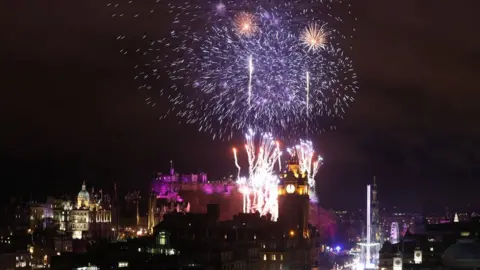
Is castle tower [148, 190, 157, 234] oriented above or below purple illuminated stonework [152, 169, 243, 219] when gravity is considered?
below

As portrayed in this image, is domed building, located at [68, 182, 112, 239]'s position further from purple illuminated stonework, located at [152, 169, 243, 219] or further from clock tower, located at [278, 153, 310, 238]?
clock tower, located at [278, 153, 310, 238]

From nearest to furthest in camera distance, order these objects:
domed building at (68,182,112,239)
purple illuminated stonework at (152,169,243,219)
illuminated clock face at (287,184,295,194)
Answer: illuminated clock face at (287,184,295,194) → purple illuminated stonework at (152,169,243,219) → domed building at (68,182,112,239)

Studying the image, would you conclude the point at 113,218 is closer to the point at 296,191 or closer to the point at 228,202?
the point at 228,202

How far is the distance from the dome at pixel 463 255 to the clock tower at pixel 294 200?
17784 mm

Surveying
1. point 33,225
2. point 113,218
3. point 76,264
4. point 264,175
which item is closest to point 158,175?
point 113,218


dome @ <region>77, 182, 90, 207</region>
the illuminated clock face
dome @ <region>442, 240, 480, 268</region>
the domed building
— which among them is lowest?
dome @ <region>442, 240, 480, 268</region>

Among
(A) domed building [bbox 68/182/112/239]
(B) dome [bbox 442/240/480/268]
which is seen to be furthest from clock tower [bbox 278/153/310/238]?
(A) domed building [bbox 68/182/112/239]

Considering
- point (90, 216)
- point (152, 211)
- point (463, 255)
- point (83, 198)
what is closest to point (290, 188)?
point (463, 255)

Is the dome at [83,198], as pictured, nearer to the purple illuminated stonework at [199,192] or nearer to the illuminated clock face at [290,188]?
the purple illuminated stonework at [199,192]

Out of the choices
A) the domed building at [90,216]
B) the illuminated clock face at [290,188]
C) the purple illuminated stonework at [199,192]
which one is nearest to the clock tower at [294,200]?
the illuminated clock face at [290,188]

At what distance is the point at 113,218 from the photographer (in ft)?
460

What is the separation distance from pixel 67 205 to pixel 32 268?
48358 millimetres

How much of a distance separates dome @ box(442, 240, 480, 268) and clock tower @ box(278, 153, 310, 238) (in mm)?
17784

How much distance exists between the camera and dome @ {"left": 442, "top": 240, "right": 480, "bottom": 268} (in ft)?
282
